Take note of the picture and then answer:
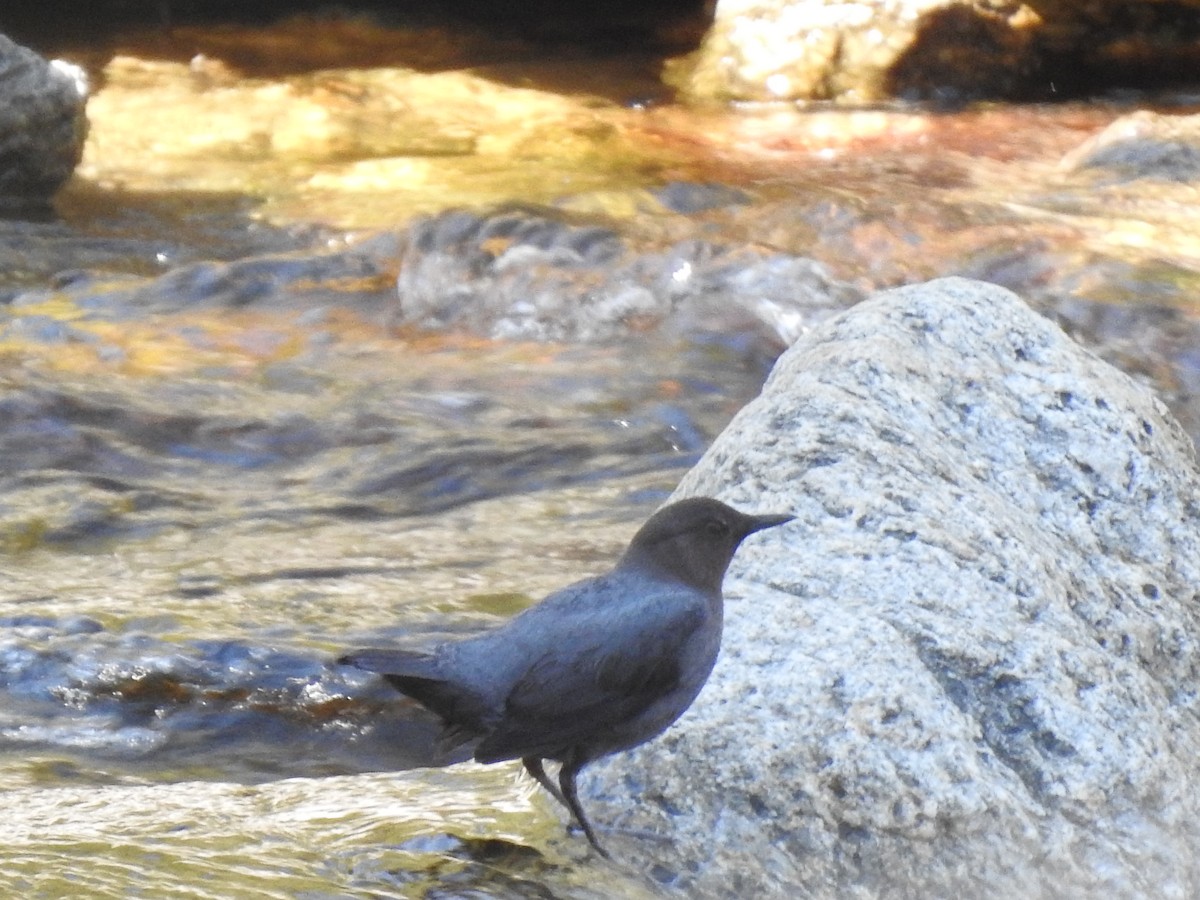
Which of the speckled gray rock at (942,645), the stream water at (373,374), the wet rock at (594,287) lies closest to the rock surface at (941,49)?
the stream water at (373,374)

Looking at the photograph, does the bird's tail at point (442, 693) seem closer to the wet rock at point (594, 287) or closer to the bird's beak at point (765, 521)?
the bird's beak at point (765, 521)

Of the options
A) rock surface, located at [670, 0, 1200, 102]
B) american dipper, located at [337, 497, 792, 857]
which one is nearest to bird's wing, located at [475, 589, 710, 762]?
american dipper, located at [337, 497, 792, 857]

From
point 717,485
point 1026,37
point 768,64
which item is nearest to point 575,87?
point 768,64

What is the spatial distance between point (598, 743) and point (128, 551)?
125 inches

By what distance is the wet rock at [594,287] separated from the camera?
8.45 metres

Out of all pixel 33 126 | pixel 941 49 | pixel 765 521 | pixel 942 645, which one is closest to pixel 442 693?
pixel 765 521

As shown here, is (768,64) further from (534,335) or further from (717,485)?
(717,485)

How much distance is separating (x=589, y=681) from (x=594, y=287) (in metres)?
5.81

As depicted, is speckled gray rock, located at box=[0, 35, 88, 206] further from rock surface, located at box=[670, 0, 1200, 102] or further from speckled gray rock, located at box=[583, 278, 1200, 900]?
speckled gray rock, located at box=[583, 278, 1200, 900]

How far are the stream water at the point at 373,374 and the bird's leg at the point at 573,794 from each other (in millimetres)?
42

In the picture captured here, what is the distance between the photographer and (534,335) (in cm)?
846

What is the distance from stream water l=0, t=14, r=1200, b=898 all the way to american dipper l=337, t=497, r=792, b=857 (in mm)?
189

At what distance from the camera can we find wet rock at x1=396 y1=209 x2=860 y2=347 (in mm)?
8453

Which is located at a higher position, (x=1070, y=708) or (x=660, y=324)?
(x=1070, y=708)
